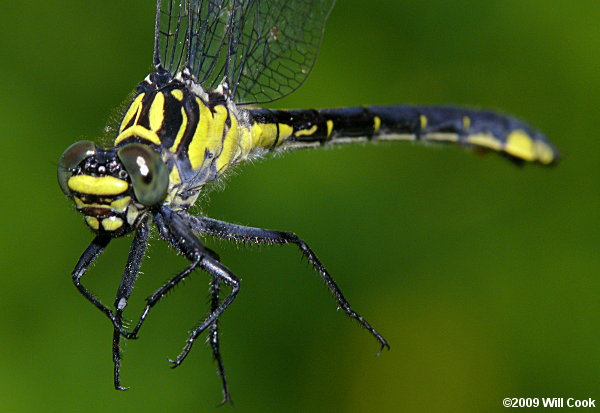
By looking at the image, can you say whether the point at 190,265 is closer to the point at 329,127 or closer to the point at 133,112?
the point at 133,112

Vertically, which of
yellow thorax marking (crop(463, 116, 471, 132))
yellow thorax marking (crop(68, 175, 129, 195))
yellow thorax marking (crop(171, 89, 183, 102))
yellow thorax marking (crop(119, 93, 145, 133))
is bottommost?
yellow thorax marking (crop(68, 175, 129, 195))

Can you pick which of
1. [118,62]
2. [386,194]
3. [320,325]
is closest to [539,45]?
[386,194]

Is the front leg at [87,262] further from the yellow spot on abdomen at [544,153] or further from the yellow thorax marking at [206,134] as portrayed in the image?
the yellow spot on abdomen at [544,153]

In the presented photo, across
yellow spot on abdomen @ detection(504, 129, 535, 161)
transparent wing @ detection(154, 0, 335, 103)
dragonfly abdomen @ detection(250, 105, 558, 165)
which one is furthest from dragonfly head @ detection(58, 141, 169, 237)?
yellow spot on abdomen @ detection(504, 129, 535, 161)

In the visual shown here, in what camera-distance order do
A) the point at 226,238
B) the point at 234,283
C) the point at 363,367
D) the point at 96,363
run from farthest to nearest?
the point at 363,367 < the point at 96,363 < the point at 226,238 < the point at 234,283

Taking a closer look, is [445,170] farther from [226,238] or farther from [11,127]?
[11,127]

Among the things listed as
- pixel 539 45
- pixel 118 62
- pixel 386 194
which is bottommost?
pixel 386 194

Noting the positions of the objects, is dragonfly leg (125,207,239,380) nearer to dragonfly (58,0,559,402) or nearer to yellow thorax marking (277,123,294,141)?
dragonfly (58,0,559,402)
